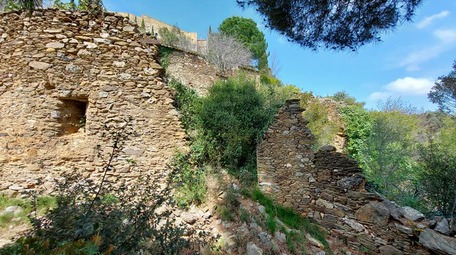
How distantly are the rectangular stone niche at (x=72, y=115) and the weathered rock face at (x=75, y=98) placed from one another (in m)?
0.02

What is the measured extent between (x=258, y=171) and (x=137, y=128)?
8.59 ft

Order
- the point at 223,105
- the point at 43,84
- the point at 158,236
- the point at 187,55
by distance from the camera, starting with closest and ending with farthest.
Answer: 1. the point at 158,236
2. the point at 43,84
3. the point at 223,105
4. the point at 187,55

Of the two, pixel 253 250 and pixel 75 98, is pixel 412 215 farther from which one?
pixel 75 98

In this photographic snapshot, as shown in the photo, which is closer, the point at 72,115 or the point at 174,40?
the point at 72,115

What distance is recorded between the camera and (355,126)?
9203 mm

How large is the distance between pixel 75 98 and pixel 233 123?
3.05 meters

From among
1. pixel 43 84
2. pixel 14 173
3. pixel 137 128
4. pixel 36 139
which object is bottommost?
pixel 14 173

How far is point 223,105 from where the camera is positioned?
5418mm

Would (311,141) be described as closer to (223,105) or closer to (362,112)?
(223,105)

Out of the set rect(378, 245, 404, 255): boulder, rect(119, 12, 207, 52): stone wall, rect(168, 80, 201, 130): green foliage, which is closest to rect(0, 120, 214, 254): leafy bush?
rect(168, 80, 201, 130): green foliage

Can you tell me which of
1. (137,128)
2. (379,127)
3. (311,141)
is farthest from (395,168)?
(137,128)

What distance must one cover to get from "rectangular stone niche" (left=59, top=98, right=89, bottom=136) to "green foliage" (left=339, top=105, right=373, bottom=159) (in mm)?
8849

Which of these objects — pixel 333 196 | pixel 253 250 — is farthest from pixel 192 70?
pixel 253 250

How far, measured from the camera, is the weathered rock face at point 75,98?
376 centimetres
